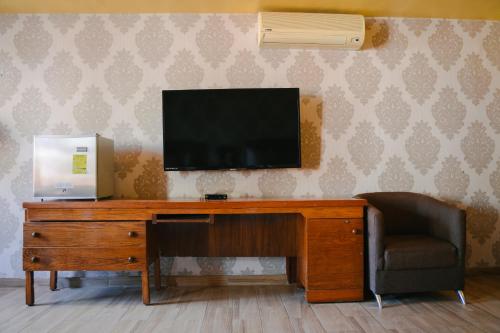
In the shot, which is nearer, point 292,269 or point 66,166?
point 66,166

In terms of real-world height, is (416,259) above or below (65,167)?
below

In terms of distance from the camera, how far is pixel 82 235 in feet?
7.89

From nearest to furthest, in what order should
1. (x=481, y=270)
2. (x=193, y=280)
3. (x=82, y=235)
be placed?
1. (x=82, y=235)
2. (x=193, y=280)
3. (x=481, y=270)

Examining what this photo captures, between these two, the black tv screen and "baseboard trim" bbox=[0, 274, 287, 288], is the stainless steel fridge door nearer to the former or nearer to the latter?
the black tv screen

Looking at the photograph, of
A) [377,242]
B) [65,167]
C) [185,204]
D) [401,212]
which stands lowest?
[377,242]

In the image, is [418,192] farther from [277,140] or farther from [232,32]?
[232,32]

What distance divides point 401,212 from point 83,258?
240 centimetres

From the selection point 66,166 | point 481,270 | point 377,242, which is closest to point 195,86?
point 66,166

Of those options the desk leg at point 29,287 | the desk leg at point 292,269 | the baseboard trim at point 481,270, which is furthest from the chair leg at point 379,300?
the desk leg at point 29,287

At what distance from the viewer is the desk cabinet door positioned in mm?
2438

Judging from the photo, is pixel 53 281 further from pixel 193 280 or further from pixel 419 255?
pixel 419 255

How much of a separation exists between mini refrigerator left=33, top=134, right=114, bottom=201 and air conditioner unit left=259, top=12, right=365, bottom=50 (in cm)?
156

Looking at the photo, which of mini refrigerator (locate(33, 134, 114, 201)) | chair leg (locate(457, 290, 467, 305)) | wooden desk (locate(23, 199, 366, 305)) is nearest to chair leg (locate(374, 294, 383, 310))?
wooden desk (locate(23, 199, 366, 305))

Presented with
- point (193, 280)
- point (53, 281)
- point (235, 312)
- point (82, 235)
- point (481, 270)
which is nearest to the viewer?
point (235, 312)
